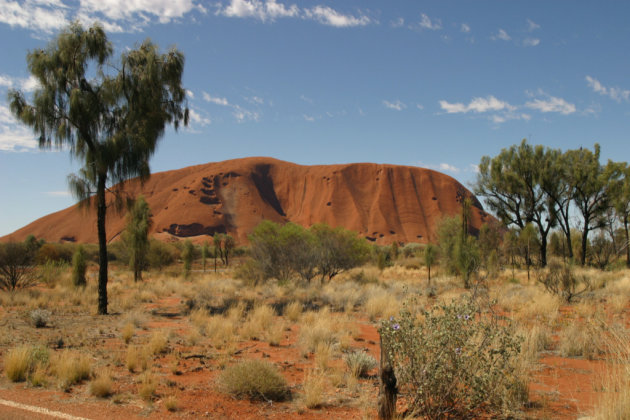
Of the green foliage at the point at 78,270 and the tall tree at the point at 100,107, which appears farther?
the green foliage at the point at 78,270

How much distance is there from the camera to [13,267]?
19.5 meters

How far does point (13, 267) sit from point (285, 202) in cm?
8936

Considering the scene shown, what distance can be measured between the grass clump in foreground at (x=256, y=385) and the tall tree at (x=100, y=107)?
31.1ft

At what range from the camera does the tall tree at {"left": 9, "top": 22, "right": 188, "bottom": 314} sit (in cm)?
1305

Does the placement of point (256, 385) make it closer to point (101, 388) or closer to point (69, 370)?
point (101, 388)

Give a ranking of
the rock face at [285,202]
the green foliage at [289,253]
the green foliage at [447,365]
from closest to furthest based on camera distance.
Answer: the green foliage at [447,365] → the green foliage at [289,253] → the rock face at [285,202]

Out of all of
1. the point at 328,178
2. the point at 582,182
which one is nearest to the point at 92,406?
the point at 582,182

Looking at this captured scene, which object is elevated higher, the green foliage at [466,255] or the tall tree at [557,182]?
the tall tree at [557,182]

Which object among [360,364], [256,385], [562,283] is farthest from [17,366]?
[562,283]

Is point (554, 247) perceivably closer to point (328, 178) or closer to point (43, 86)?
point (43, 86)

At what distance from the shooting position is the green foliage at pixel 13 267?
759 inches

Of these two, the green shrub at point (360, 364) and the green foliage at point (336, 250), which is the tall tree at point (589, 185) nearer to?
the green foliage at point (336, 250)

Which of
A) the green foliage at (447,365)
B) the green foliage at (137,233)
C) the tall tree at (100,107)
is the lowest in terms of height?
the green foliage at (447,365)

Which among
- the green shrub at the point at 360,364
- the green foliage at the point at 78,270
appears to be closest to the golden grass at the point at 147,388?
the green shrub at the point at 360,364
